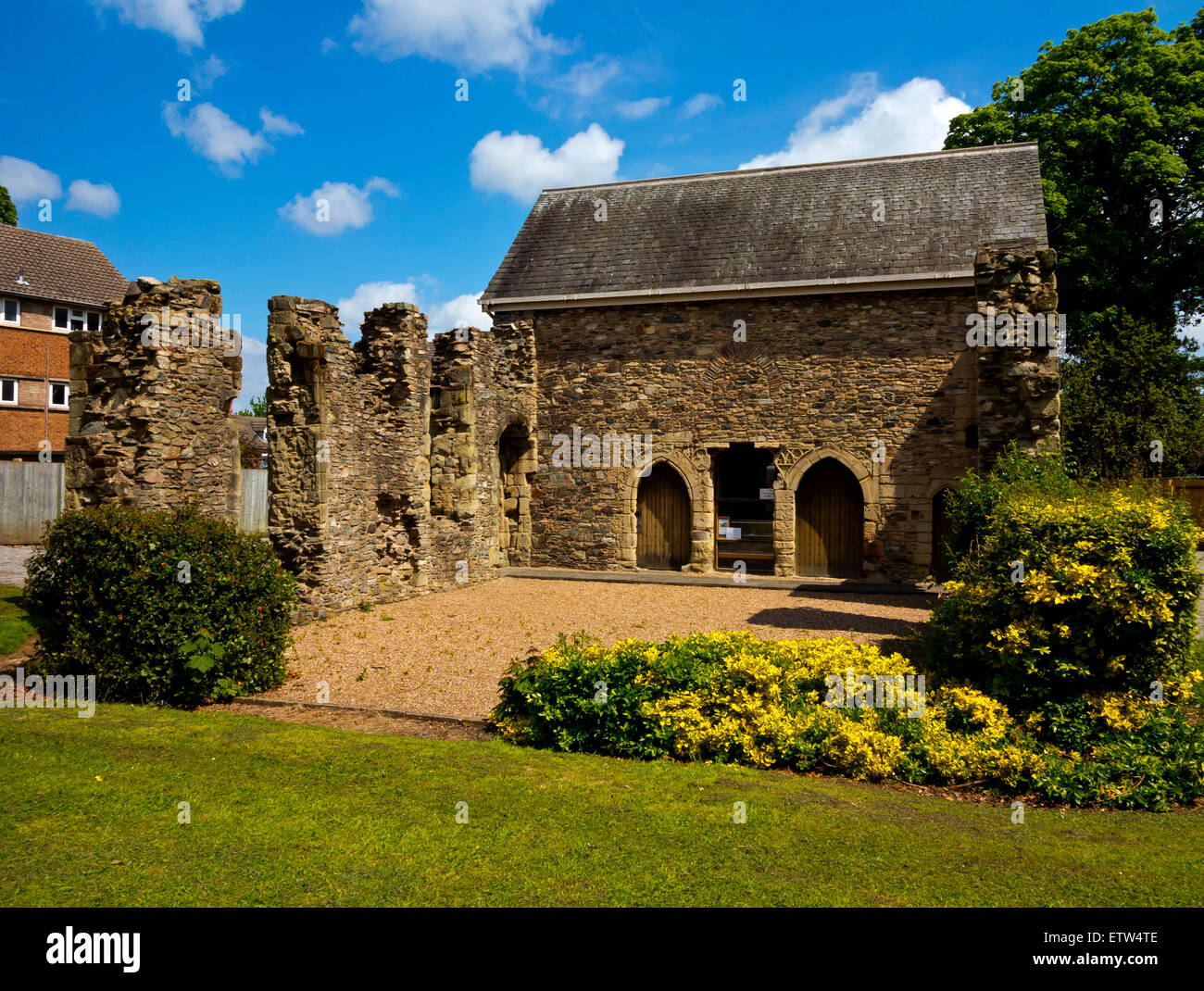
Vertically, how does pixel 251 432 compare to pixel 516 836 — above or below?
above

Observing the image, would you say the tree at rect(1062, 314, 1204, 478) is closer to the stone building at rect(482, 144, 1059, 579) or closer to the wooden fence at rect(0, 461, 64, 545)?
the stone building at rect(482, 144, 1059, 579)

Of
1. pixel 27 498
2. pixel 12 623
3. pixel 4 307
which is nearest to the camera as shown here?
pixel 12 623

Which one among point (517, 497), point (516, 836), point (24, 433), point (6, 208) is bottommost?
point (516, 836)

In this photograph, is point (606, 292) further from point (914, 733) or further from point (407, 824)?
point (407, 824)

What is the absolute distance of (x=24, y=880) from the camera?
4.29 meters

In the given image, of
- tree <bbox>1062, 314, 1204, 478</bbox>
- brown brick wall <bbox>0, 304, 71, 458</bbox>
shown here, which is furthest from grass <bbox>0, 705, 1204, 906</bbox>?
brown brick wall <bbox>0, 304, 71, 458</bbox>

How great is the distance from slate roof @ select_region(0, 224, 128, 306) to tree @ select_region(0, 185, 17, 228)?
127 inches

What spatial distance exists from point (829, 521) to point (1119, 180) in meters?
14.1

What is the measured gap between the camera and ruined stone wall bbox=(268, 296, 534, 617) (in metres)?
12.4

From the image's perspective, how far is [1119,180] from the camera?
23188 millimetres

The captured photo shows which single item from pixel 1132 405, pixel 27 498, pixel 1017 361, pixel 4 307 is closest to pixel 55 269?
pixel 4 307

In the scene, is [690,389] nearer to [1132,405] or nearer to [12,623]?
[1132,405]

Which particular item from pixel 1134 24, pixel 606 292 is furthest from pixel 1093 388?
pixel 606 292

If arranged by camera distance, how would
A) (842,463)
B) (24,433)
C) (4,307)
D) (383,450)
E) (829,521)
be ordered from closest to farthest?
(383,450)
(842,463)
(829,521)
(4,307)
(24,433)
